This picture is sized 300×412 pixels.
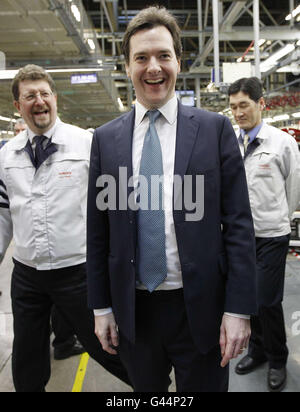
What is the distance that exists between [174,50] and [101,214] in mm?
696

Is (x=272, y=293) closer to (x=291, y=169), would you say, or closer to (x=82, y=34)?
(x=291, y=169)

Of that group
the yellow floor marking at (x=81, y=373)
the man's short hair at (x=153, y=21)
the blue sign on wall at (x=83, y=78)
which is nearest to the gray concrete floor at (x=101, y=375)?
the yellow floor marking at (x=81, y=373)

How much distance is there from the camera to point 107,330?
1417 mm

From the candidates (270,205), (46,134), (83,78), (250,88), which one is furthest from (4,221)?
(83,78)

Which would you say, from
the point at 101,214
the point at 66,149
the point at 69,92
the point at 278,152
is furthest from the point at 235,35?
the point at 69,92

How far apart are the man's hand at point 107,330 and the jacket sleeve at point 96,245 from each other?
6 centimetres

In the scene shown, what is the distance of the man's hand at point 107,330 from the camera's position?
141 centimetres

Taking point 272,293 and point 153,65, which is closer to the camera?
point 153,65

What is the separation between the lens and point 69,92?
13.6m

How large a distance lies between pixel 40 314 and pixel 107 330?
0.73 meters

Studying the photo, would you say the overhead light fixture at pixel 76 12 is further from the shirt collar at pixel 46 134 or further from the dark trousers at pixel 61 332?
the dark trousers at pixel 61 332

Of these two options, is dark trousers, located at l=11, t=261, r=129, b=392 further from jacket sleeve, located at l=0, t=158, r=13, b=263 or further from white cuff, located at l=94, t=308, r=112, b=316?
white cuff, located at l=94, t=308, r=112, b=316

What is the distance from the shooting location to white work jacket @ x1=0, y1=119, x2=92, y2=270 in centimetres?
190
